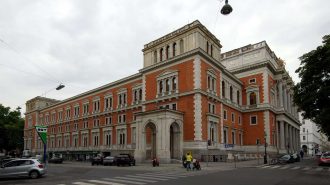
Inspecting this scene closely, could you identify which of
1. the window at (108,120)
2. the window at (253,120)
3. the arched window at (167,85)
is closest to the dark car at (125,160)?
the arched window at (167,85)

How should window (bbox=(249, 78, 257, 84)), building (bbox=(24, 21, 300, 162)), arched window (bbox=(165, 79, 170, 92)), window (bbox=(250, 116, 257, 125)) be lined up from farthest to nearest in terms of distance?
window (bbox=(249, 78, 257, 84)) < window (bbox=(250, 116, 257, 125)) < arched window (bbox=(165, 79, 170, 92)) < building (bbox=(24, 21, 300, 162))

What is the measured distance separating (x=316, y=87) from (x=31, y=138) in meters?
84.2

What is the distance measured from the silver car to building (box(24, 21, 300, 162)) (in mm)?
18512

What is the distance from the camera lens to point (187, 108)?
44094mm

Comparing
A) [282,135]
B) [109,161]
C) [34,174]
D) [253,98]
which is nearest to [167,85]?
[109,161]

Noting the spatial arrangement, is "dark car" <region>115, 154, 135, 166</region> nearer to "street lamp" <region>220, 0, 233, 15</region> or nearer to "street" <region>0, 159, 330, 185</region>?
"street" <region>0, 159, 330, 185</region>

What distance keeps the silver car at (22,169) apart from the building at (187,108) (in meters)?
18.5

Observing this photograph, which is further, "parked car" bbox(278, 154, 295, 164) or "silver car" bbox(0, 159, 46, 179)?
"parked car" bbox(278, 154, 295, 164)

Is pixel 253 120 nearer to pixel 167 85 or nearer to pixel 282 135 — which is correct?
pixel 282 135

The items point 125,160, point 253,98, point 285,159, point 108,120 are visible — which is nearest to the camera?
point 125,160

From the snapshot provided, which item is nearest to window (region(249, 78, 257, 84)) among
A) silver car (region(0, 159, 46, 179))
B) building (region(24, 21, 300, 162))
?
building (region(24, 21, 300, 162))

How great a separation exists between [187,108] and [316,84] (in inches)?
658

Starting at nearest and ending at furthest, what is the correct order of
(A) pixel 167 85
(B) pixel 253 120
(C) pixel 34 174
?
(C) pixel 34 174, (A) pixel 167 85, (B) pixel 253 120

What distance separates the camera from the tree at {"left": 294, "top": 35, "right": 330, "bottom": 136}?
33.2 m
